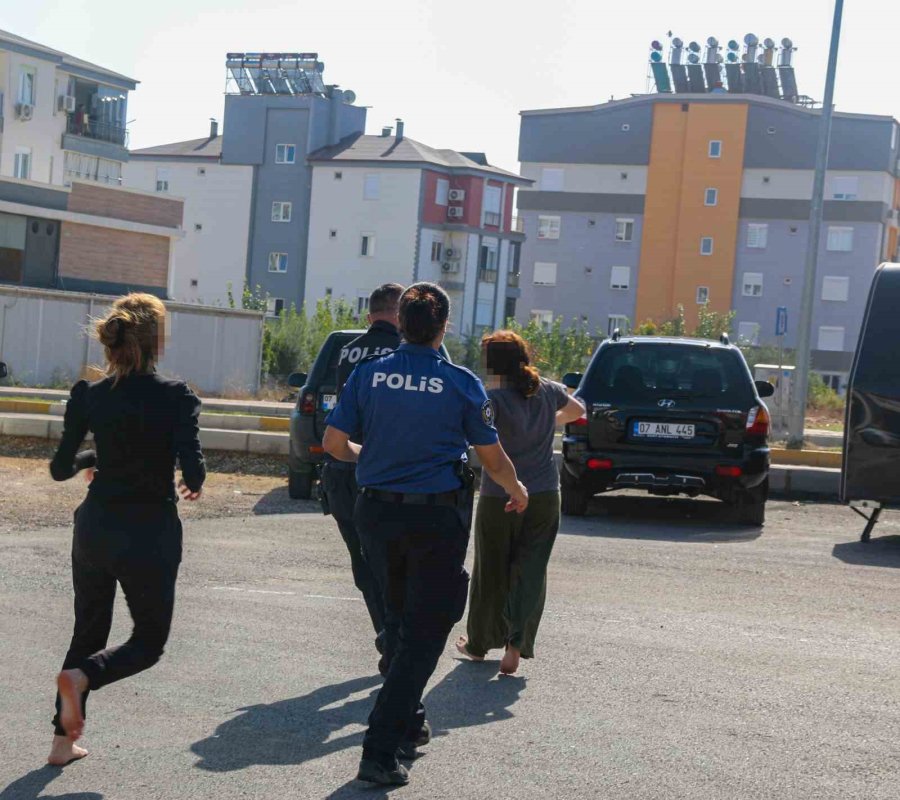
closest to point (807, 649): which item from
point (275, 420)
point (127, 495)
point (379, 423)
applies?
point (379, 423)

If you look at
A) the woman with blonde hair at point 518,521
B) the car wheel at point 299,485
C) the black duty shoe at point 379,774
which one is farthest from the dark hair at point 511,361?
the car wheel at point 299,485

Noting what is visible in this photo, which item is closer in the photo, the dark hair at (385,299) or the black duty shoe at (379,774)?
the black duty shoe at (379,774)

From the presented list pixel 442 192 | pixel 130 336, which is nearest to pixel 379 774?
pixel 130 336

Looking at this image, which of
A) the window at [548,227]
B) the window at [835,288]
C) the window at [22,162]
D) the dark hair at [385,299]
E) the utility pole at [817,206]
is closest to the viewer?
the dark hair at [385,299]

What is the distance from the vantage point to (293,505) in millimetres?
14258

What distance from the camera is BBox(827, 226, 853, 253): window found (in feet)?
278

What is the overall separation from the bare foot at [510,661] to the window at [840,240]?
81.3 metres

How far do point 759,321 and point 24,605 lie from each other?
8023cm

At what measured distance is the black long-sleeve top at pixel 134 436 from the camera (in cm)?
509

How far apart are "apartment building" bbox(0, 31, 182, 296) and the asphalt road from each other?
147 feet

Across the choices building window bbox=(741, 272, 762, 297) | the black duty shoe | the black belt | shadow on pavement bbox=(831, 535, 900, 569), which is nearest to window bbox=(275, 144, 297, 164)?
building window bbox=(741, 272, 762, 297)

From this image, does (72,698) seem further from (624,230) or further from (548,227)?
(548,227)

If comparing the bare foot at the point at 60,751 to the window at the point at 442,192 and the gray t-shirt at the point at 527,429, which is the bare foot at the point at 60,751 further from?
the window at the point at 442,192

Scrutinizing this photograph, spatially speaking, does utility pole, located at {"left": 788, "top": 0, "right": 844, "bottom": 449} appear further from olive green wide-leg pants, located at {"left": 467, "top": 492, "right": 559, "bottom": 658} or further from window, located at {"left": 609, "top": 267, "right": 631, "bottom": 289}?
window, located at {"left": 609, "top": 267, "right": 631, "bottom": 289}
